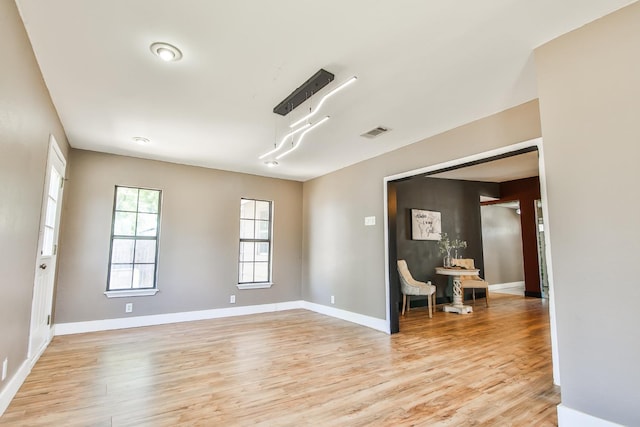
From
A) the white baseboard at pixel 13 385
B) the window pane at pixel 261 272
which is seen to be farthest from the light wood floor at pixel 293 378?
the window pane at pixel 261 272

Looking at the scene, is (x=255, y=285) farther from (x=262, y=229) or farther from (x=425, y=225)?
Result: (x=425, y=225)

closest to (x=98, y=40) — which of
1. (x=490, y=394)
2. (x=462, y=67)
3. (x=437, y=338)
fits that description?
(x=462, y=67)

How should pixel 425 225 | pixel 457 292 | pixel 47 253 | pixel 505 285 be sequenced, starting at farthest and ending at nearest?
pixel 505 285
pixel 425 225
pixel 457 292
pixel 47 253

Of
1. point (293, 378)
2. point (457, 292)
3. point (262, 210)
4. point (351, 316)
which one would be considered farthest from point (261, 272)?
point (457, 292)

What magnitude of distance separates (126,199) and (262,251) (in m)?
2.46

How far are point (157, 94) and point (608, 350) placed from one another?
389cm

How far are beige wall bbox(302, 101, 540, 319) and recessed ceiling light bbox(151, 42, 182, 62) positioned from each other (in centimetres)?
292

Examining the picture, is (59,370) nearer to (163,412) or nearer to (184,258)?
(163,412)

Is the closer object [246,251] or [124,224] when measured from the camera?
[124,224]

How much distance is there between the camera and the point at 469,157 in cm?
344

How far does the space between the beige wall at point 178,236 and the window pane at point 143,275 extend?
0.53ft

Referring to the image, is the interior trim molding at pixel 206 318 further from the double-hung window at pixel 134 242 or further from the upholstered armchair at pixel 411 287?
the upholstered armchair at pixel 411 287

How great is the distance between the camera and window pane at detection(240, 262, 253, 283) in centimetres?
589

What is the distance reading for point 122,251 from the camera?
4.89 metres
